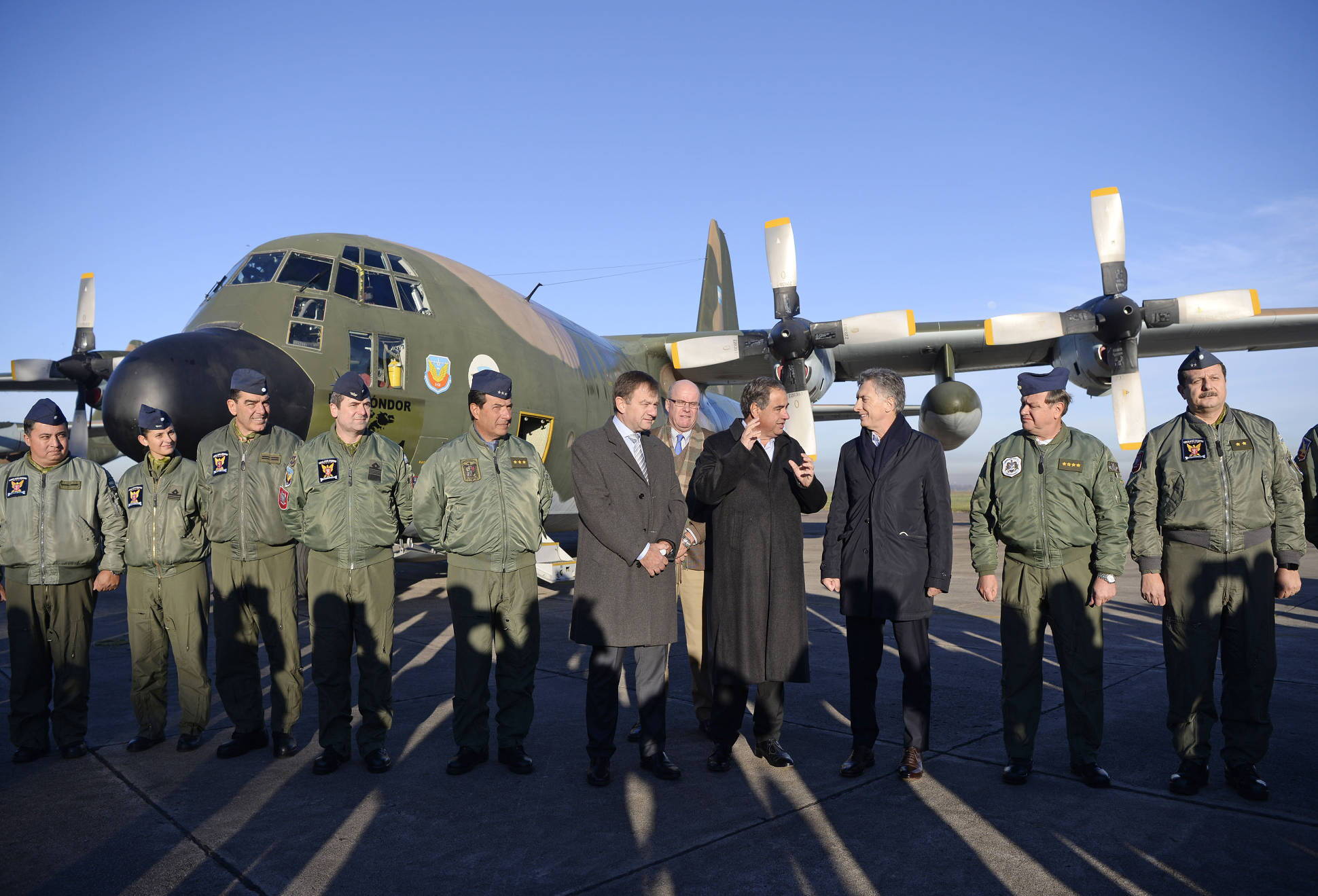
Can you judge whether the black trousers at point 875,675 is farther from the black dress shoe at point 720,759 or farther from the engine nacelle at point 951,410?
the engine nacelle at point 951,410

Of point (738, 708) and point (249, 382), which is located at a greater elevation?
point (249, 382)

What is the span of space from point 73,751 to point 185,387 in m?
2.68

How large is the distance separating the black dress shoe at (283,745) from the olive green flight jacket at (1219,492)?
4455 millimetres

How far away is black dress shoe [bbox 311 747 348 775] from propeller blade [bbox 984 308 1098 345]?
1110 cm

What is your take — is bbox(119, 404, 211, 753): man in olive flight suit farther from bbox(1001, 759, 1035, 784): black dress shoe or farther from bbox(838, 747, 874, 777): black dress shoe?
bbox(1001, 759, 1035, 784): black dress shoe

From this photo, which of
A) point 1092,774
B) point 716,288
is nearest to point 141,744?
point 1092,774

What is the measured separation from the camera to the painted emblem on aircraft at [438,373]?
27.2ft

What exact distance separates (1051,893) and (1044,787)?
1153 millimetres

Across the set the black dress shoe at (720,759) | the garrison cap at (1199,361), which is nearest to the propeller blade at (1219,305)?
the garrison cap at (1199,361)

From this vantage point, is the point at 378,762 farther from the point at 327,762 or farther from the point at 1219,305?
the point at 1219,305

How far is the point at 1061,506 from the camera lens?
4.18 metres

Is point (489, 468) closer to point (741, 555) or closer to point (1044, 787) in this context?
point (741, 555)

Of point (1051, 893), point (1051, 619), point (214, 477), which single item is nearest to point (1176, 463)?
point (1051, 619)

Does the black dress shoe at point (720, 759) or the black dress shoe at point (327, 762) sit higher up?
the black dress shoe at point (327, 762)
